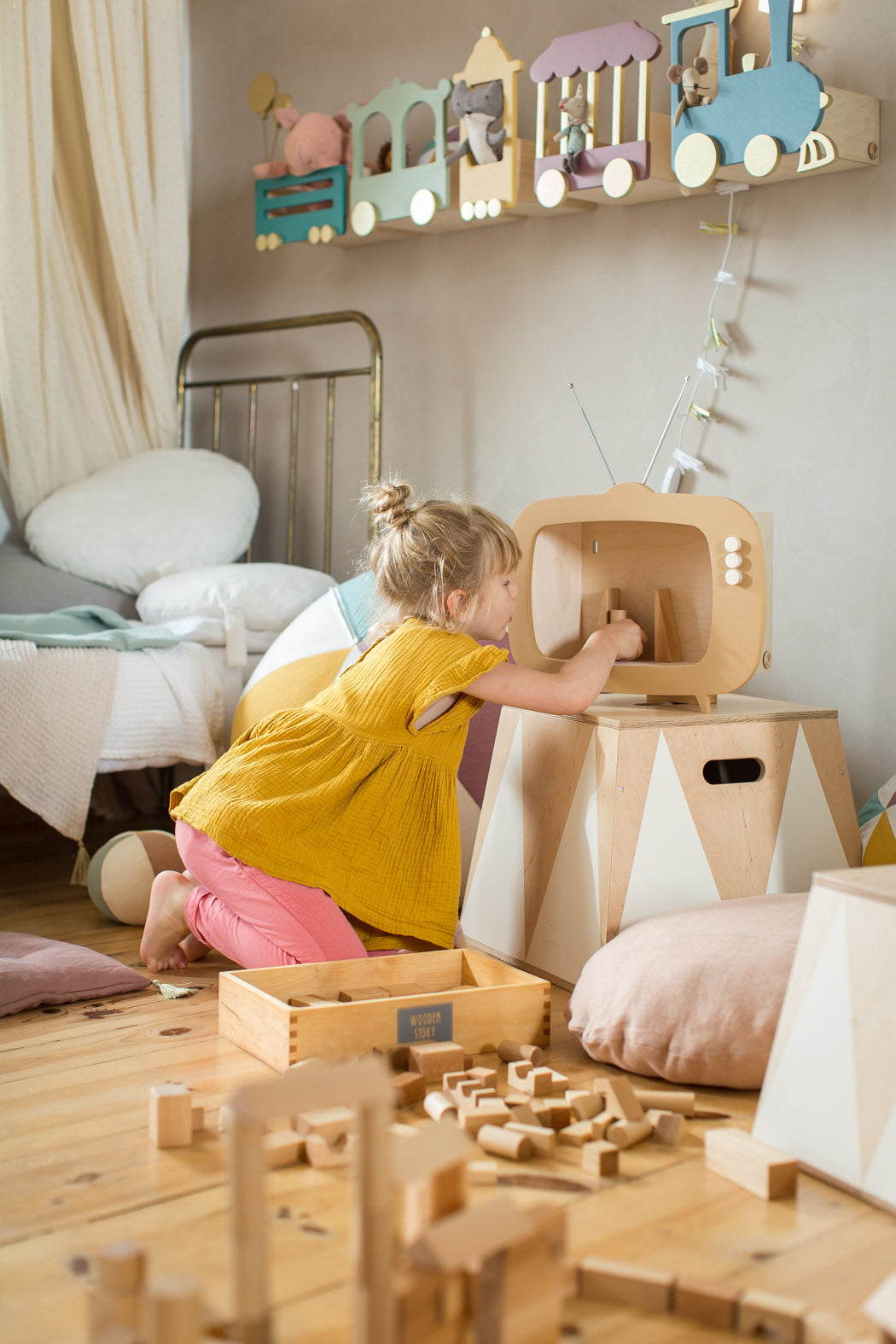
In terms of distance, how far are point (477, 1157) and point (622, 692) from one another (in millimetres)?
759

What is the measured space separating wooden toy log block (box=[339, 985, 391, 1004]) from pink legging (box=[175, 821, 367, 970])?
0.26 ft

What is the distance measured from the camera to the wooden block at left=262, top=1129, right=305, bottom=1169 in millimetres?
1139

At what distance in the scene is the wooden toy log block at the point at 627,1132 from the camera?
3.90ft

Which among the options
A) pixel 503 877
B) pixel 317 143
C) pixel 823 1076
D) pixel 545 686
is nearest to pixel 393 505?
pixel 545 686

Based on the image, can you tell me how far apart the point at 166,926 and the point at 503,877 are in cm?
46

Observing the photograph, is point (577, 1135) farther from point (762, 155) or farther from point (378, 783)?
point (762, 155)

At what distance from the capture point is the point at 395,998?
1401 millimetres

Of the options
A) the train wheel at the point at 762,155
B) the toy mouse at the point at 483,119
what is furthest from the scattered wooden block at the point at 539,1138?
the toy mouse at the point at 483,119

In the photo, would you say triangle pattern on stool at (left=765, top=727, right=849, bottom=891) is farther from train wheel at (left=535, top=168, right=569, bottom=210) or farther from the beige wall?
train wheel at (left=535, top=168, right=569, bottom=210)

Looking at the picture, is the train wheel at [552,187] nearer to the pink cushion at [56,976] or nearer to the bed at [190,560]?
the bed at [190,560]

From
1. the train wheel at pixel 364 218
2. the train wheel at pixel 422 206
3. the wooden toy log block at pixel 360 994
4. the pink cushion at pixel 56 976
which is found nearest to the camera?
the wooden toy log block at pixel 360 994

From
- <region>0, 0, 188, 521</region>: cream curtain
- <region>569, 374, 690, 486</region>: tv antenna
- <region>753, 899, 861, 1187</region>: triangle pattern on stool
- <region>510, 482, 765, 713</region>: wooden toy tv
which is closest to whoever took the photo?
<region>753, 899, 861, 1187</region>: triangle pattern on stool

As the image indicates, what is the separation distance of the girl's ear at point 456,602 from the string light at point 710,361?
574 mm

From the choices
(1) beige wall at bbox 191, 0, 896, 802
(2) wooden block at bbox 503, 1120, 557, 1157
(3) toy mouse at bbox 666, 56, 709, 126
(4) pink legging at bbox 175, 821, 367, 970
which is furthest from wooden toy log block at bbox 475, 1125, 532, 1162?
(3) toy mouse at bbox 666, 56, 709, 126
